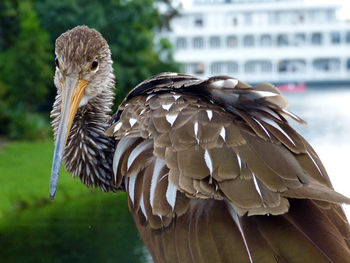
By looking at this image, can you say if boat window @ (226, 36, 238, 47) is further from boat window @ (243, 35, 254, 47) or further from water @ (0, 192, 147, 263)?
water @ (0, 192, 147, 263)

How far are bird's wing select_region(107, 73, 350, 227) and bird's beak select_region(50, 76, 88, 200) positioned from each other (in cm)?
28

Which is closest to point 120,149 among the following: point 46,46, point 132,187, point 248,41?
point 132,187

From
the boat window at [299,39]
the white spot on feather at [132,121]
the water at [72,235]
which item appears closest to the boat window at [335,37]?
the boat window at [299,39]

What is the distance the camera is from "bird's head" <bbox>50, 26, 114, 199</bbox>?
4.50m

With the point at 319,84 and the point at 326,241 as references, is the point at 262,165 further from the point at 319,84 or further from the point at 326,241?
the point at 319,84

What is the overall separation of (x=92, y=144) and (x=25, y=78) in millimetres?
18497

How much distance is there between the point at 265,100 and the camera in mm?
4332

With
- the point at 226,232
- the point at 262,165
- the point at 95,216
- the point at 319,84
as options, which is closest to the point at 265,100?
the point at 262,165

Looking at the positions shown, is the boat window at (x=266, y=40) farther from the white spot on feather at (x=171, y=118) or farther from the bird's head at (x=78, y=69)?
the white spot on feather at (x=171, y=118)

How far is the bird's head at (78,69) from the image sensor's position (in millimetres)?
4504

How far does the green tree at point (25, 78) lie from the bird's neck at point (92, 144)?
17397 mm

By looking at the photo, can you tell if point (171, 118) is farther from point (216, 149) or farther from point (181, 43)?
point (181, 43)

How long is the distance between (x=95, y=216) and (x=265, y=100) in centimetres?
1055

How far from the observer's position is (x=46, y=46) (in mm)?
23109
